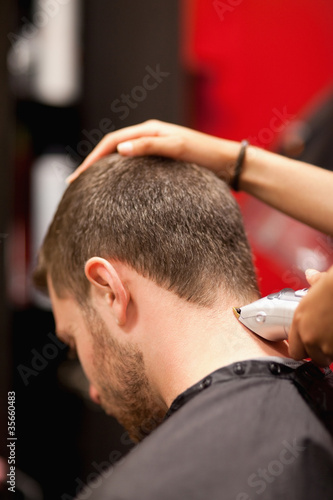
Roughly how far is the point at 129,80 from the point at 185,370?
5.60ft

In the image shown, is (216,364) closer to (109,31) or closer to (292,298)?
(292,298)

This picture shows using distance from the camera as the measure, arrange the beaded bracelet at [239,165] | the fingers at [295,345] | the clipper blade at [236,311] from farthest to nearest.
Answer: the beaded bracelet at [239,165] < the clipper blade at [236,311] < the fingers at [295,345]

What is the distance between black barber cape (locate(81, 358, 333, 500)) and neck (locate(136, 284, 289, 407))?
60 millimetres

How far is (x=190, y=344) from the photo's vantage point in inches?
38.8

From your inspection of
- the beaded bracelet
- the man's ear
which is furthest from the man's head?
the beaded bracelet

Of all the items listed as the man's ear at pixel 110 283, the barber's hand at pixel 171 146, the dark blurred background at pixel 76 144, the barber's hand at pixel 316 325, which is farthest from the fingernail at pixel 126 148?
the dark blurred background at pixel 76 144

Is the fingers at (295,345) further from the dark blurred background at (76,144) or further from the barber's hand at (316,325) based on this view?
the dark blurred background at (76,144)

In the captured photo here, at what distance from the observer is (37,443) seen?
240 centimetres

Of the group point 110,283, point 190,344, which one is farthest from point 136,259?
point 190,344

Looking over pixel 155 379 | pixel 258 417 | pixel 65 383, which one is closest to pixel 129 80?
pixel 65 383

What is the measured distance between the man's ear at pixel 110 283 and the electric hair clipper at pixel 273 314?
23cm

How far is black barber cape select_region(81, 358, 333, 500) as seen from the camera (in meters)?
0.75

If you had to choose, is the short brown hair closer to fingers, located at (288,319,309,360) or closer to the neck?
the neck

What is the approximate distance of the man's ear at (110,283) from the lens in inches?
40.3
